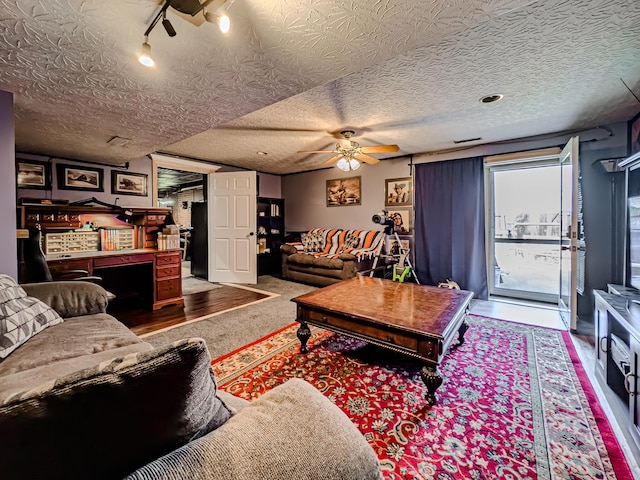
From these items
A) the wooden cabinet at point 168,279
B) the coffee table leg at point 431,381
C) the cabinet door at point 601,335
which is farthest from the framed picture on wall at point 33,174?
the cabinet door at point 601,335

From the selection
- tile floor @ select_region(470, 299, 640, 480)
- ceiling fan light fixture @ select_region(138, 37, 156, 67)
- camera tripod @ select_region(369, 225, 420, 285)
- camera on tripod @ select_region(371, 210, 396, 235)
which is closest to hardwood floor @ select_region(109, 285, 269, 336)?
camera tripod @ select_region(369, 225, 420, 285)

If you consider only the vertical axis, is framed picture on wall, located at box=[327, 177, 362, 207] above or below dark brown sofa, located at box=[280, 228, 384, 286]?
above

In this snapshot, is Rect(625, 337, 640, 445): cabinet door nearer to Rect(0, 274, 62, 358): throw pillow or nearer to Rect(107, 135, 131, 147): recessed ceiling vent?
Rect(0, 274, 62, 358): throw pillow

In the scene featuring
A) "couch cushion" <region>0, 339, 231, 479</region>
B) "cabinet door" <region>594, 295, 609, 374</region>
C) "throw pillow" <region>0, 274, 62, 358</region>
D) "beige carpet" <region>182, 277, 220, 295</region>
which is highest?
"couch cushion" <region>0, 339, 231, 479</region>

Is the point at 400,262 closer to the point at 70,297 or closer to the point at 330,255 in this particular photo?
the point at 330,255

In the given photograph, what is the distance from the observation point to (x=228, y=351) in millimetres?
2314

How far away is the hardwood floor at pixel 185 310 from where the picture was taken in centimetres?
297

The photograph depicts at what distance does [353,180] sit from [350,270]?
194 cm

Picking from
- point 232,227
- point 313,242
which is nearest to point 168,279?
point 232,227

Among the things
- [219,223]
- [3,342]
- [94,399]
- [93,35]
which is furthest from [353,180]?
[94,399]

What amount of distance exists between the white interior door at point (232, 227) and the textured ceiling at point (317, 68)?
1723 mm

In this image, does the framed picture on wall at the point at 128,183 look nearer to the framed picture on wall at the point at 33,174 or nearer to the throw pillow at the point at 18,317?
the framed picture on wall at the point at 33,174

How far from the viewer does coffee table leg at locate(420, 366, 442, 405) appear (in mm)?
1596

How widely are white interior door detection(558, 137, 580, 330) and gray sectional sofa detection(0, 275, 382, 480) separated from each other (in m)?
3.23
